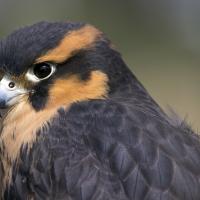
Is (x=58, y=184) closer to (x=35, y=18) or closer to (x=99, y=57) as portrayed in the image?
(x=99, y=57)

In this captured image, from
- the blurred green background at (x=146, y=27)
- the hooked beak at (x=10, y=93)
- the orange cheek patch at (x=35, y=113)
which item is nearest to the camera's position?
the orange cheek patch at (x=35, y=113)

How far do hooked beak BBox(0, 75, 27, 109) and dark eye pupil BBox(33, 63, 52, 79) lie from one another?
0.14m

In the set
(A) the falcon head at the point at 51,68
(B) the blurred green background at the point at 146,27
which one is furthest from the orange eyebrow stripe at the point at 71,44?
(B) the blurred green background at the point at 146,27

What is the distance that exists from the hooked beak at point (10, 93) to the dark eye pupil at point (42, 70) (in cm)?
14

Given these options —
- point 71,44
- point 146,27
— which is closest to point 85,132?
point 71,44

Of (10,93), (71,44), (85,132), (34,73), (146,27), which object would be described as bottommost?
(146,27)

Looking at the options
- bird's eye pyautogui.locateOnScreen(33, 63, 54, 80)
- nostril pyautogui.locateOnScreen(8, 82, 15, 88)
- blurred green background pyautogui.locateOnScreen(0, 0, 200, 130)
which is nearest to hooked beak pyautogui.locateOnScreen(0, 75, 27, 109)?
nostril pyautogui.locateOnScreen(8, 82, 15, 88)

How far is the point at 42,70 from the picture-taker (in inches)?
185

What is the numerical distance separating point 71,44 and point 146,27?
14.0 meters

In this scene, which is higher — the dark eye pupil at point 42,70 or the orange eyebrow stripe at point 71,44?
the orange eyebrow stripe at point 71,44

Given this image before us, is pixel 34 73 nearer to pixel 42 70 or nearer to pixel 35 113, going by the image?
pixel 42 70

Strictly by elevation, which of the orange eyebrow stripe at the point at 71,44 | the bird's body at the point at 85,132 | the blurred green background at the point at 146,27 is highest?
the orange eyebrow stripe at the point at 71,44

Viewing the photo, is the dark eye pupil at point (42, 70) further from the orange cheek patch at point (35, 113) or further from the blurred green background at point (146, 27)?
the blurred green background at point (146, 27)

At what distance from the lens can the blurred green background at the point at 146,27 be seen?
15086 mm
